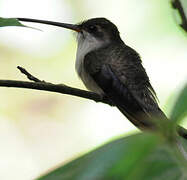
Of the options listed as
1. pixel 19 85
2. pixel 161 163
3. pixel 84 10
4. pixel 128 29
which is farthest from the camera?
pixel 84 10

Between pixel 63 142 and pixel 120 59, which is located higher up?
pixel 120 59

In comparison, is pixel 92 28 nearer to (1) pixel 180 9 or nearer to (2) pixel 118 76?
(2) pixel 118 76

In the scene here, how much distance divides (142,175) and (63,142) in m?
7.86

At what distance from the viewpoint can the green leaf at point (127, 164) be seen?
823 millimetres

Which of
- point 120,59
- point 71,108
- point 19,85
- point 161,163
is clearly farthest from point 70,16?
point 161,163

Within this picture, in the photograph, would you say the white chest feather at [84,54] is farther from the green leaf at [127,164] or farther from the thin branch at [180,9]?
the green leaf at [127,164]

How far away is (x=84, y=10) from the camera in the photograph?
9.06 meters

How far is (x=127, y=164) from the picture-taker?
2.66ft

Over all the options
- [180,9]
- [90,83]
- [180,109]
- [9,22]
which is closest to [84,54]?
[90,83]

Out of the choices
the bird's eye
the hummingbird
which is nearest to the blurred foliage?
the hummingbird

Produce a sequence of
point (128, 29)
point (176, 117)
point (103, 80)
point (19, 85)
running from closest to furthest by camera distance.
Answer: point (176, 117) → point (19, 85) → point (103, 80) → point (128, 29)

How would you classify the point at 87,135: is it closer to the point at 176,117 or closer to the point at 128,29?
the point at 128,29

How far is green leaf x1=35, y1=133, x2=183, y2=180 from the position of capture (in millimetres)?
823

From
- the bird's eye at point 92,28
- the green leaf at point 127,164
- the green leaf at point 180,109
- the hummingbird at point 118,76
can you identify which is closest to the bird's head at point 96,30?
the bird's eye at point 92,28
